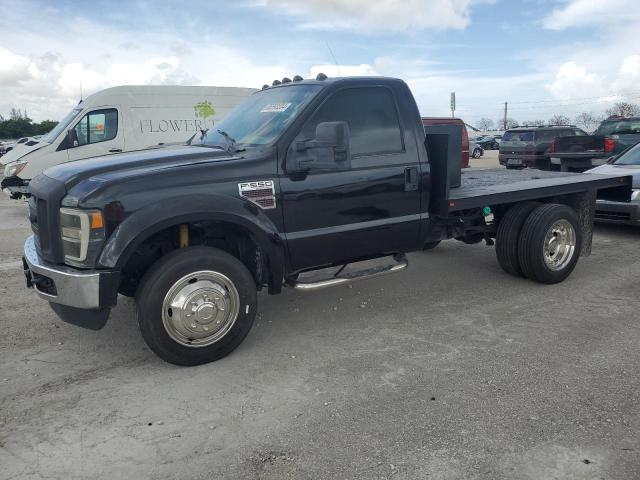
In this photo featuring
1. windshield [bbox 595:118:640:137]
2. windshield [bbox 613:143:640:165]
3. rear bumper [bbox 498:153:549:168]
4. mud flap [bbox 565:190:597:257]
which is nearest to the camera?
mud flap [bbox 565:190:597:257]

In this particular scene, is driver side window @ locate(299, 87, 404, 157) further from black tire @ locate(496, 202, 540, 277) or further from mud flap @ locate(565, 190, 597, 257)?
mud flap @ locate(565, 190, 597, 257)

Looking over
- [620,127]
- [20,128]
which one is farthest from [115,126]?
[20,128]

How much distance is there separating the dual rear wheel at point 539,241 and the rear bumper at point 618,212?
2435 mm

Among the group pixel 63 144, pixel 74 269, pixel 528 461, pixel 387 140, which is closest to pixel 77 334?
pixel 74 269

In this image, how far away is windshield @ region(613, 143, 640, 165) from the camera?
8.70 metres

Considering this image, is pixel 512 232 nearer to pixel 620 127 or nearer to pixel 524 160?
pixel 620 127

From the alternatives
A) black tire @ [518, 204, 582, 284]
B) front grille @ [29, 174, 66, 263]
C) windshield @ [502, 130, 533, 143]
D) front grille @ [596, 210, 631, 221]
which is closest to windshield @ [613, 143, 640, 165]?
front grille @ [596, 210, 631, 221]

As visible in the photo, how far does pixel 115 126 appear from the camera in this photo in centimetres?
1193

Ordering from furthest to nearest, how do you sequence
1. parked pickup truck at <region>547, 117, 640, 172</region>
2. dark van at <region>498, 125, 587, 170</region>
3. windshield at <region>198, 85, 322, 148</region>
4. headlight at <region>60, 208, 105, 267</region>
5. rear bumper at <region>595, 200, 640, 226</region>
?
dark van at <region>498, 125, 587, 170</region> < parked pickup truck at <region>547, 117, 640, 172</region> < rear bumper at <region>595, 200, 640, 226</region> < windshield at <region>198, 85, 322, 148</region> < headlight at <region>60, 208, 105, 267</region>

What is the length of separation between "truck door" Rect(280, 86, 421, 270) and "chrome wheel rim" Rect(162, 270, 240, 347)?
Result: 64 cm

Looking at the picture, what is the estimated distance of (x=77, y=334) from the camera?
14.6 feet

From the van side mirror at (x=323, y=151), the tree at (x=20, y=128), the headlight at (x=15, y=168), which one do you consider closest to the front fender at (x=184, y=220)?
the van side mirror at (x=323, y=151)

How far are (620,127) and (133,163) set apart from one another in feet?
51.6

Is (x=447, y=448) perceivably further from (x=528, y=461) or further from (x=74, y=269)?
(x=74, y=269)
